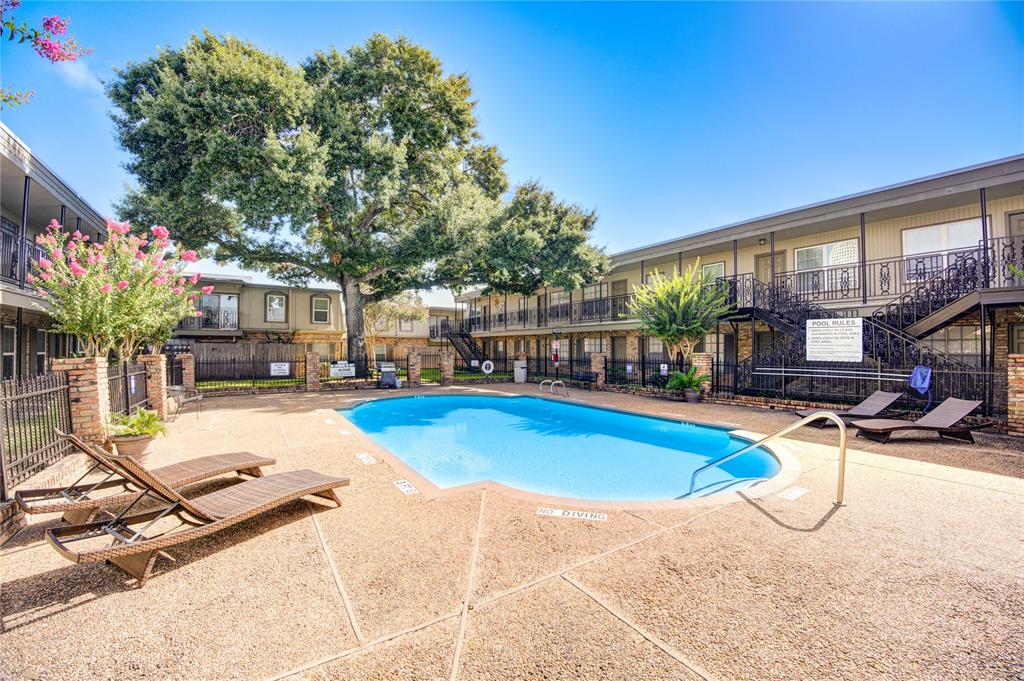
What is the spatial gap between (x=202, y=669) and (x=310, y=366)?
16.3m

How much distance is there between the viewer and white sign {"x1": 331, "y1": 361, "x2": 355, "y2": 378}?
18203 mm

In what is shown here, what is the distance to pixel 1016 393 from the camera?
7965 mm

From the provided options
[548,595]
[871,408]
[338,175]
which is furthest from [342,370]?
[871,408]

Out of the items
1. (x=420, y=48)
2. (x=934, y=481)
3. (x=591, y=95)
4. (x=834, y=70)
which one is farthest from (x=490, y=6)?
(x=934, y=481)

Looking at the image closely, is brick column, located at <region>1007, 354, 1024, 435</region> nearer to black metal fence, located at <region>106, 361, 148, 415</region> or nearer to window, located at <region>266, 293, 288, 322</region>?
black metal fence, located at <region>106, 361, 148, 415</region>

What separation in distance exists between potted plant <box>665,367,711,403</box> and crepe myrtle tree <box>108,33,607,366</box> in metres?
6.87

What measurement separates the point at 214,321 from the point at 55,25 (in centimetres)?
2646

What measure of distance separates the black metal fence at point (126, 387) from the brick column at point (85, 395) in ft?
3.72

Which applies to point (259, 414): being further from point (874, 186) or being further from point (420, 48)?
point (874, 186)

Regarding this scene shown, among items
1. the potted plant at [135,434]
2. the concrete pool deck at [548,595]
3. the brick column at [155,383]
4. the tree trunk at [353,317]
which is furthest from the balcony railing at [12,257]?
the tree trunk at [353,317]

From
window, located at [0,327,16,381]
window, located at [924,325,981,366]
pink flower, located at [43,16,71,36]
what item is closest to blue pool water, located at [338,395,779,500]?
pink flower, located at [43,16,71,36]

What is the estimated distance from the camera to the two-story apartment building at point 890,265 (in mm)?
A: 10906

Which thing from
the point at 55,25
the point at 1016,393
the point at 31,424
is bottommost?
the point at 1016,393

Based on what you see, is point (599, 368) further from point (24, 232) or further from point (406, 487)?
point (24, 232)
